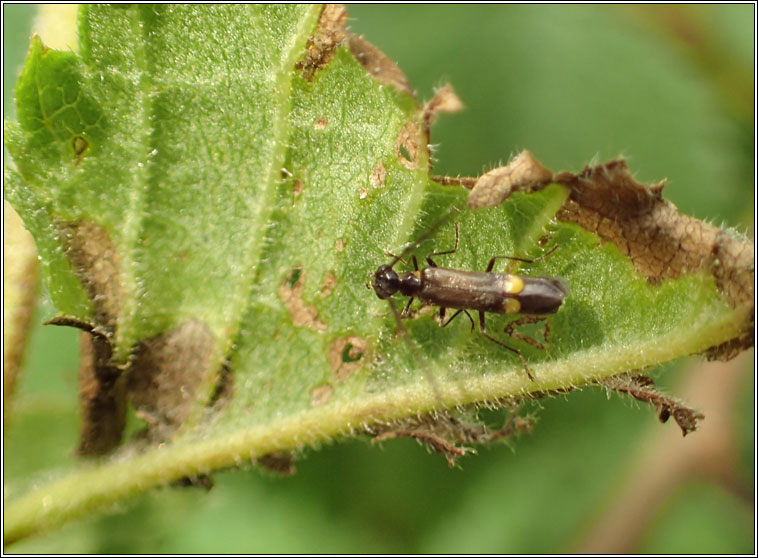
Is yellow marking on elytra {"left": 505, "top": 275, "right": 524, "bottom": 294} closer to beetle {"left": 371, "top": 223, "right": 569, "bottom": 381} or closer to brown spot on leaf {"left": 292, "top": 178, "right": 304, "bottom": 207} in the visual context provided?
beetle {"left": 371, "top": 223, "right": 569, "bottom": 381}

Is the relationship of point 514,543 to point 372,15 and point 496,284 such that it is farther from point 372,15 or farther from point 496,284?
point 372,15

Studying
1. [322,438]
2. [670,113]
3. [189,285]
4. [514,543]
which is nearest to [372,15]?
[670,113]

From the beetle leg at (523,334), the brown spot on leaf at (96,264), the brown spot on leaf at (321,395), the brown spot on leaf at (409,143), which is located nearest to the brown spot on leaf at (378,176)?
the brown spot on leaf at (409,143)

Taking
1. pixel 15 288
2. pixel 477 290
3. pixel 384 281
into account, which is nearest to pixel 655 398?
pixel 477 290

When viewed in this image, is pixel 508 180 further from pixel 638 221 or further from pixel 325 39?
pixel 325 39

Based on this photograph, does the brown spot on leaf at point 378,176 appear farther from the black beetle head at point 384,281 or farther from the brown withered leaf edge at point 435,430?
the brown withered leaf edge at point 435,430
